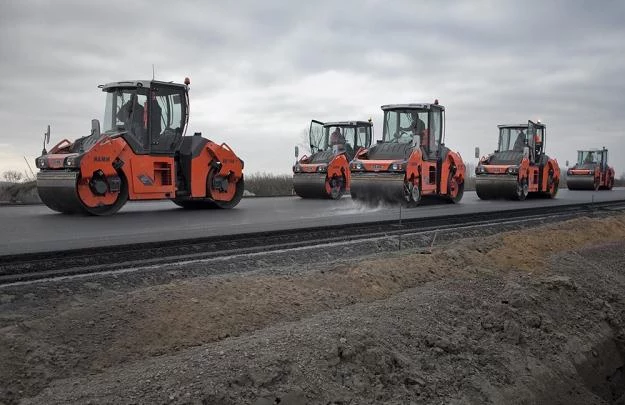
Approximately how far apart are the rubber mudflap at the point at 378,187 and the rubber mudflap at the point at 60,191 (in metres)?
8.02

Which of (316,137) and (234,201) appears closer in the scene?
(234,201)

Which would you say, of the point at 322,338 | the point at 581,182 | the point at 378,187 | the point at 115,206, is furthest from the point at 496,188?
the point at 322,338

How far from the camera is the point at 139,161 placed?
531 inches

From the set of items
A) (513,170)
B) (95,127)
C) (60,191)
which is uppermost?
(95,127)

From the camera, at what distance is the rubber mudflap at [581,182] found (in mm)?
36031

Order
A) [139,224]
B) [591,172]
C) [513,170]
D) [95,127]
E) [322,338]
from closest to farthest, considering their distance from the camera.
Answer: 1. [322,338]
2. [139,224]
3. [95,127]
4. [513,170]
5. [591,172]

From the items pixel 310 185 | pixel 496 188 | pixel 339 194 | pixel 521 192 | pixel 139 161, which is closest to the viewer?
pixel 139 161

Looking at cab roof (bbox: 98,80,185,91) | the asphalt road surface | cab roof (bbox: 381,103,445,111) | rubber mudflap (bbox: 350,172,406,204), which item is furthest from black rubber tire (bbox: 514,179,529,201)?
cab roof (bbox: 98,80,185,91)

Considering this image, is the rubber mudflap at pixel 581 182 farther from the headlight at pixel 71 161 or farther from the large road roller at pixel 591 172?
the headlight at pixel 71 161

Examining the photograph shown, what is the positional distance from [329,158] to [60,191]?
36.3 feet

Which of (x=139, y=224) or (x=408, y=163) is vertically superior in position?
(x=408, y=163)

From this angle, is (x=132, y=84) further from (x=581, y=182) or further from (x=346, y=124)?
(x=581, y=182)

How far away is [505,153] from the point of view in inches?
952

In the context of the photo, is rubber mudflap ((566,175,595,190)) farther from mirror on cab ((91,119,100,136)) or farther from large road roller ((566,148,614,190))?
mirror on cab ((91,119,100,136))
